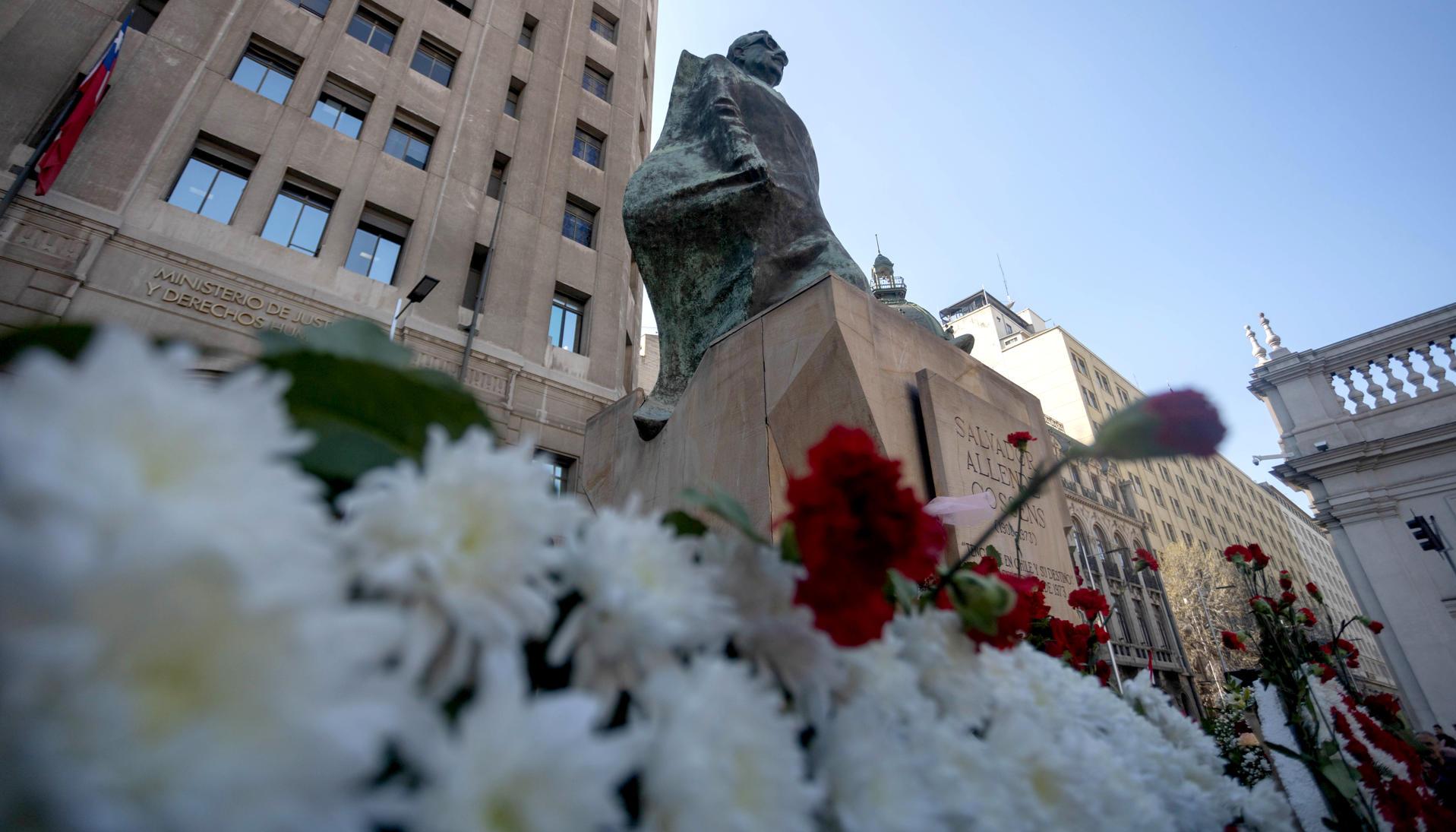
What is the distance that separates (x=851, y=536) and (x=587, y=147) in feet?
52.1

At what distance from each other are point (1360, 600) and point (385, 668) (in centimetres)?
1352

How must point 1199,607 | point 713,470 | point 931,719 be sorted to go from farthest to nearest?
point 1199,607, point 713,470, point 931,719

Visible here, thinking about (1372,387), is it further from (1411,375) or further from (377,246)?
(377,246)

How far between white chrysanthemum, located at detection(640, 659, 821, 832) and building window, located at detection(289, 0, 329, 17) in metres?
15.3

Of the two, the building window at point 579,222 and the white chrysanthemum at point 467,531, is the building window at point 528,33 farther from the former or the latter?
the white chrysanthemum at point 467,531

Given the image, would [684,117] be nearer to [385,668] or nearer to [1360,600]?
[385,668]

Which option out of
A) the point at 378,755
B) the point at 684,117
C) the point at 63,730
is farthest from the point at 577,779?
the point at 684,117

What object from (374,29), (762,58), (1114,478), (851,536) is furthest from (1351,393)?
(1114,478)

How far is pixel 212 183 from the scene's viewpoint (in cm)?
948

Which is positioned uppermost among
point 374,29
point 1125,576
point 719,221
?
point 374,29

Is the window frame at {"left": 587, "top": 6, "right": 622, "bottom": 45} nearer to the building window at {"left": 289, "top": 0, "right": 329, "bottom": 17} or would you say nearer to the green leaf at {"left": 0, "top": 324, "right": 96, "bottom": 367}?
the building window at {"left": 289, "top": 0, "right": 329, "bottom": 17}

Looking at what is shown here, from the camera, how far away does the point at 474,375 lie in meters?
10.5

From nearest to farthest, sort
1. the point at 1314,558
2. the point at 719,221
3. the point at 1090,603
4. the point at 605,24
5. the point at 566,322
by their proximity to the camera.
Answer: the point at 1090,603 < the point at 719,221 < the point at 566,322 < the point at 605,24 < the point at 1314,558

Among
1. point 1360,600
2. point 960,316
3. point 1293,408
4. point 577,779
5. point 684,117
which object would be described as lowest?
point 577,779
